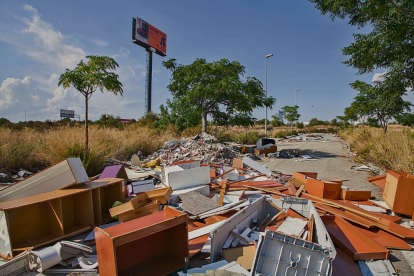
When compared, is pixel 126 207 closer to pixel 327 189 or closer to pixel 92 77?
pixel 327 189

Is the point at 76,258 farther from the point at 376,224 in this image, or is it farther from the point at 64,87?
the point at 64,87

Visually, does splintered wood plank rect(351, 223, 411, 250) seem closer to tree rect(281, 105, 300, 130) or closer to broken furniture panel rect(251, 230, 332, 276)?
broken furniture panel rect(251, 230, 332, 276)

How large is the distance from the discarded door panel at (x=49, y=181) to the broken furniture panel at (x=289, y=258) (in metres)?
3.18

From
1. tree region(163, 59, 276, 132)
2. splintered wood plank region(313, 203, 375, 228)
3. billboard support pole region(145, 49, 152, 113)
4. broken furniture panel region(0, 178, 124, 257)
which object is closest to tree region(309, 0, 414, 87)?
tree region(163, 59, 276, 132)

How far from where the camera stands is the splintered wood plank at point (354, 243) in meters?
2.72

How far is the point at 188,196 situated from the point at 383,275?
3.11 metres

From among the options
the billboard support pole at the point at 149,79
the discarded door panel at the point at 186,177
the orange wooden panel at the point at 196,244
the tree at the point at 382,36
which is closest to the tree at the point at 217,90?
the tree at the point at 382,36

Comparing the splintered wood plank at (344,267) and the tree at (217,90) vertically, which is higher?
the tree at (217,90)

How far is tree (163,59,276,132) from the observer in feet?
42.4

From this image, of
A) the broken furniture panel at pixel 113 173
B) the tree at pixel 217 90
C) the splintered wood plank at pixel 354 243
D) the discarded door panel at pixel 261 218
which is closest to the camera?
the discarded door panel at pixel 261 218

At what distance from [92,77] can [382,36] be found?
11784 millimetres

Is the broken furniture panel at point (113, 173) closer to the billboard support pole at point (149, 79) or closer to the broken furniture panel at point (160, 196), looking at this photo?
the broken furniture panel at point (160, 196)

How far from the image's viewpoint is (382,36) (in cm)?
866

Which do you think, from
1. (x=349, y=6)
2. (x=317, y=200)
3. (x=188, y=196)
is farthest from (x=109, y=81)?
(x=349, y=6)
